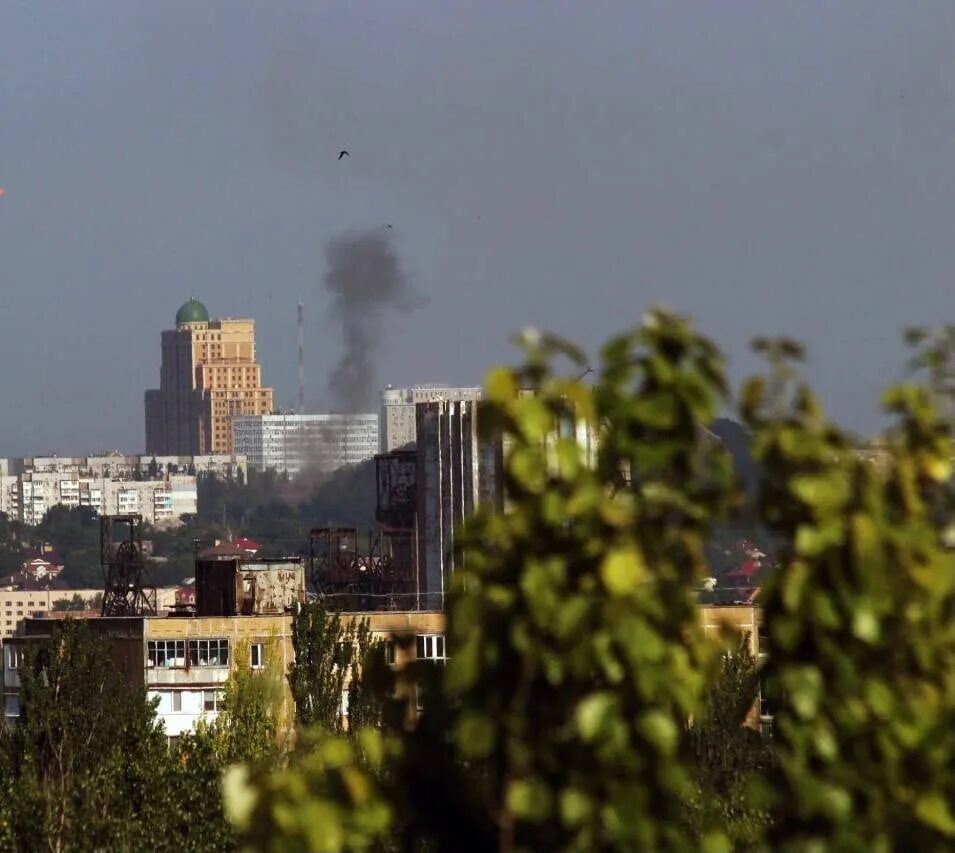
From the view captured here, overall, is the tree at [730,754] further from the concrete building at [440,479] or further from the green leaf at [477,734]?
the concrete building at [440,479]

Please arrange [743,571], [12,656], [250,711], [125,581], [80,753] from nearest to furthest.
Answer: [80,753] → [250,711] → [12,656] → [125,581] → [743,571]

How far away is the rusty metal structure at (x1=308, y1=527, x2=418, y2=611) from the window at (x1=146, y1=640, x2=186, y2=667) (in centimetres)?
2121

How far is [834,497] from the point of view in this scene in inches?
158

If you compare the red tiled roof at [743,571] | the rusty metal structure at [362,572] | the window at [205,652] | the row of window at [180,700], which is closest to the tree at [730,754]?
the row of window at [180,700]

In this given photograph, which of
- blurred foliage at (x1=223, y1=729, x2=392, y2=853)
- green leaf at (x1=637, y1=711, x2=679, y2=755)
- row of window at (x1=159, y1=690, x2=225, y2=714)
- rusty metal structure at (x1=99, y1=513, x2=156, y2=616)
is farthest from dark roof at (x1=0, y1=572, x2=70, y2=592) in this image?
green leaf at (x1=637, y1=711, x2=679, y2=755)

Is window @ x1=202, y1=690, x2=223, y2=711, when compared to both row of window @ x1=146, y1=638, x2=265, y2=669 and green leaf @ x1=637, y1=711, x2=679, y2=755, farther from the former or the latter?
green leaf @ x1=637, y1=711, x2=679, y2=755

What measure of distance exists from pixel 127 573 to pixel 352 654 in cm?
3011

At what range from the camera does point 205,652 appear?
47.3 metres

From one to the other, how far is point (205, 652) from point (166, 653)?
812 mm

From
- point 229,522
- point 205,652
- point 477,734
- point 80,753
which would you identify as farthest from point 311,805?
point 229,522

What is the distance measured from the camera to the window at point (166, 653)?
A: 4719cm

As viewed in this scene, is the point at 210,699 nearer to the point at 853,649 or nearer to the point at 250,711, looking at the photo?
the point at 250,711

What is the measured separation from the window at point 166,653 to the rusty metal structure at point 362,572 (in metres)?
21.2

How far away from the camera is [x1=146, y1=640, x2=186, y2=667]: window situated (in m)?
47.2
